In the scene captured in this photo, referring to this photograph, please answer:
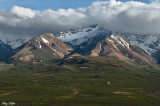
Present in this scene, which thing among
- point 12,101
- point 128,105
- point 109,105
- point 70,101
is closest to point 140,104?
point 128,105

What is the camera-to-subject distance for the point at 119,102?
198 m

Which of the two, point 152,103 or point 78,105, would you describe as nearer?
point 78,105

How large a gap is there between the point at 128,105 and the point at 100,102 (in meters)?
20.5

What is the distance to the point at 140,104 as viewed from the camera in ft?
626

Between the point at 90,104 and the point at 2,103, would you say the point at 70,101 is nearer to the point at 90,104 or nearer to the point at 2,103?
the point at 90,104

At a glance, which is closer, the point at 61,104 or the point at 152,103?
the point at 61,104

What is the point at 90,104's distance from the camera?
18438cm

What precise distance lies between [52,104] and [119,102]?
51.0 meters

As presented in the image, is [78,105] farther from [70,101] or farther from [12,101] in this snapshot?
[12,101]

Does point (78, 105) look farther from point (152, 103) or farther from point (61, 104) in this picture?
point (152, 103)

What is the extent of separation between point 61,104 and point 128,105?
46674 mm

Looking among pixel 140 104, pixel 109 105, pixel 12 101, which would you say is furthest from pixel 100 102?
pixel 12 101

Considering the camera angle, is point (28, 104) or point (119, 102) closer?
point (28, 104)

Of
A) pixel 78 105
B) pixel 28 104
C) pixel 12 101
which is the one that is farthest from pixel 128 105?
pixel 12 101
